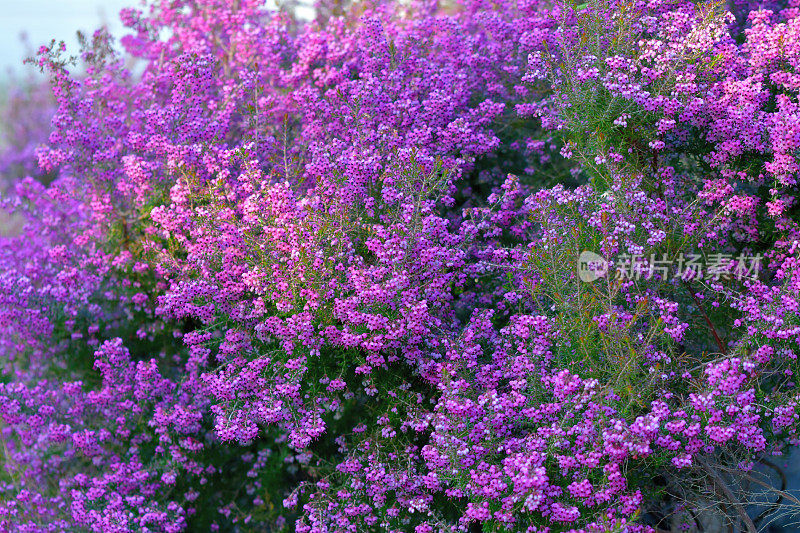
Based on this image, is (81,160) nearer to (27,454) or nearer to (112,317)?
(112,317)

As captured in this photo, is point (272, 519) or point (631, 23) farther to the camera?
point (272, 519)

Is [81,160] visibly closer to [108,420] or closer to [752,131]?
[108,420]

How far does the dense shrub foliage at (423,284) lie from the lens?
178 inches

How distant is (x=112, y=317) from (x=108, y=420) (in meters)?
0.90

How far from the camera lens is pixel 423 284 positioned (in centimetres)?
511

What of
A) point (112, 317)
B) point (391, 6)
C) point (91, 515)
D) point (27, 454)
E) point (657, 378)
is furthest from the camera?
point (391, 6)

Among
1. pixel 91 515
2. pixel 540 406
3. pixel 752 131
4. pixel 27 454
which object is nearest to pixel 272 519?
Answer: pixel 91 515

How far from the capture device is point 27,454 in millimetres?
6117

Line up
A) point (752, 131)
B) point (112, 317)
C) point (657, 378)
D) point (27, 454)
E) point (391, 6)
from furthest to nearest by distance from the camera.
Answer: point (391, 6)
point (112, 317)
point (27, 454)
point (752, 131)
point (657, 378)

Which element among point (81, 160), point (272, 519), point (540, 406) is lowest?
point (272, 519)

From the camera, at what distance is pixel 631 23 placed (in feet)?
18.3

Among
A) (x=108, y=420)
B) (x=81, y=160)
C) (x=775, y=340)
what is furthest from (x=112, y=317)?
(x=775, y=340)

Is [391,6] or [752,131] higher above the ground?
[391,6]

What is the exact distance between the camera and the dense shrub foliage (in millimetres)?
4531
